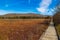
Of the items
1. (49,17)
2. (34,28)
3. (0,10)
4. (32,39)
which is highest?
(0,10)

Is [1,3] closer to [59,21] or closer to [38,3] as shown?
[38,3]

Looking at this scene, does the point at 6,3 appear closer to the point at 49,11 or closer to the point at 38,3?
the point at 38,3

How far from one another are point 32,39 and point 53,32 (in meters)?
0.39

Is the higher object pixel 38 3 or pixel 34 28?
pixel 38 3

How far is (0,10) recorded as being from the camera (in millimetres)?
2445

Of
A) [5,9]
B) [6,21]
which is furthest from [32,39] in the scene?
[5,9]

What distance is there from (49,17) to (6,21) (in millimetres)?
787

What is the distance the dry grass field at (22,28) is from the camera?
2.40 meters

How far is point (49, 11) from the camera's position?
244 cm

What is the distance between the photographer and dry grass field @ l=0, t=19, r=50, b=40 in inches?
94.5

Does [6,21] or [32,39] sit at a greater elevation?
[6,21]

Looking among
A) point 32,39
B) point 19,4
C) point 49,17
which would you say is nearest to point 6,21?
point 19,4

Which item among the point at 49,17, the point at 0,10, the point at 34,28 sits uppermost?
the point at 0,10

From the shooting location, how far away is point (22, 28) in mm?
2449
